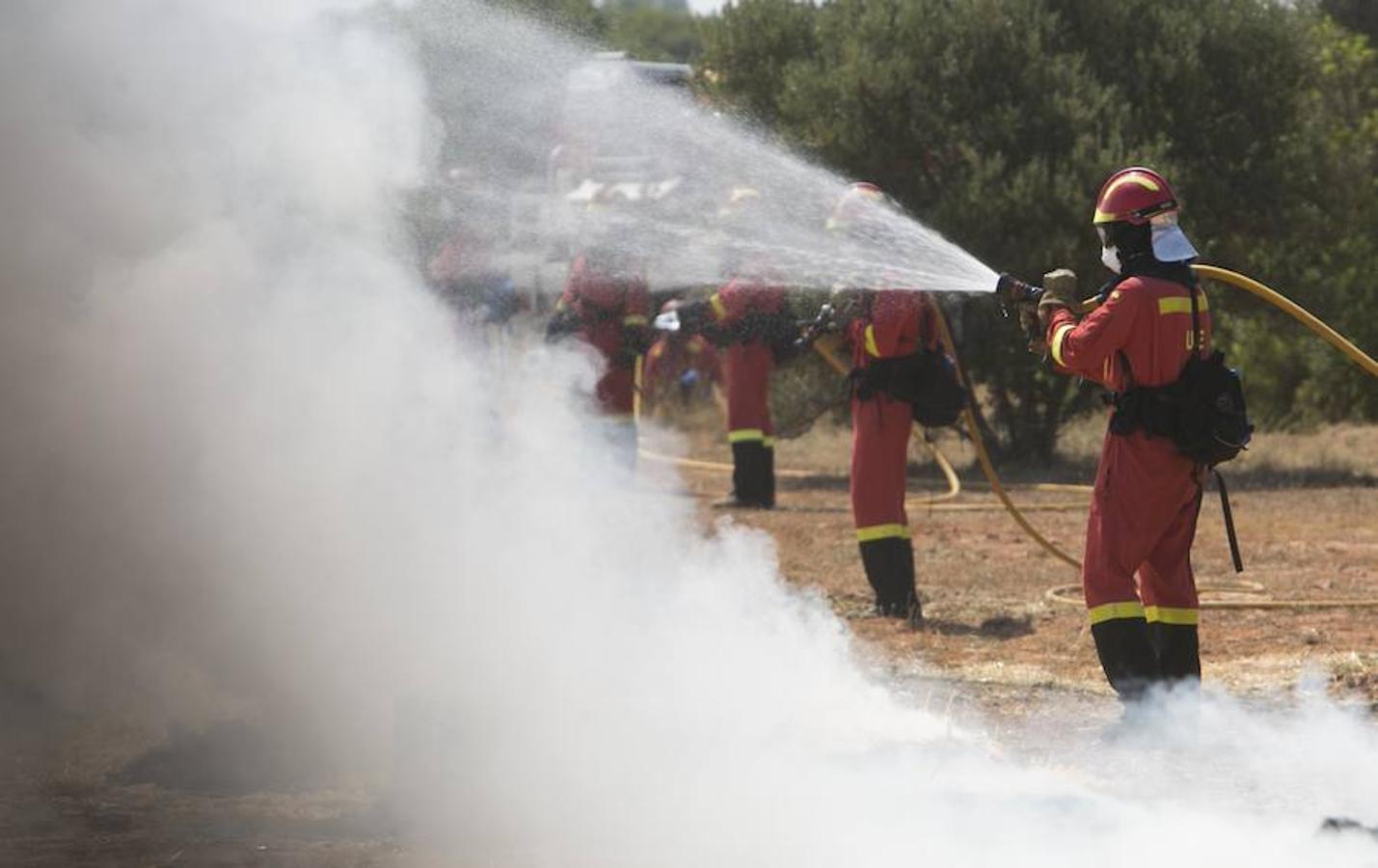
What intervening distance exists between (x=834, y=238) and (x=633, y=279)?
3865mm

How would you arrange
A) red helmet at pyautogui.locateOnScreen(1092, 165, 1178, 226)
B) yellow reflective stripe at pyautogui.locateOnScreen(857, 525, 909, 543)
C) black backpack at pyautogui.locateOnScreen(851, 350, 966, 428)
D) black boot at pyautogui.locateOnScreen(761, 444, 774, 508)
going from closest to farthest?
red helmet at pyautogui.locateOnScreen(1092, 165, 1178, 226), black backpack at pyautogui.locateOnScreen(851, 350, 966, 428), yellow reflective stripe at pyautogui.locateOnScreen(857, 525, 909, 543), black boot at pyautogui.locateOnScreen(761, 444, 774, 508)

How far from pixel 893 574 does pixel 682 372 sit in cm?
1435

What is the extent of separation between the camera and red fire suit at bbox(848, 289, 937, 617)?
9492 mm

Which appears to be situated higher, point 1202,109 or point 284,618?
point 1202,109

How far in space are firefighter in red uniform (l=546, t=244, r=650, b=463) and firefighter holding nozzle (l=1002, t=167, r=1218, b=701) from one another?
20.9 feet

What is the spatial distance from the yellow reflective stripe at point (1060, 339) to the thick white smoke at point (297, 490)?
4.58ft

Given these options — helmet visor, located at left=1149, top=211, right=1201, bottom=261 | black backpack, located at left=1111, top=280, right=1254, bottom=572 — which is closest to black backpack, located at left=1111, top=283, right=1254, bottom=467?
black backpack, located at left=1111, top=280, right=1254, bottom=572

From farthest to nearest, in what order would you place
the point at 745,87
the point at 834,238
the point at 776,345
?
the point at 745,87 < the point at 776,345 < the point at 834,238

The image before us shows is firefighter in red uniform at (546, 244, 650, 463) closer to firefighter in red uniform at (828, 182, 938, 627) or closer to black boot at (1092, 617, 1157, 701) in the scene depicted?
firefighter in red uniform at (828, 182, 938, 627)

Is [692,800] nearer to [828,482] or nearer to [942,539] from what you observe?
[942,539]

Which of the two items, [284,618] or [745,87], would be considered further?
[745,87]

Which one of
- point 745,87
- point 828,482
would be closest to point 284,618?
point 828,482

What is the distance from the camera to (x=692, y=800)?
20.0 ft

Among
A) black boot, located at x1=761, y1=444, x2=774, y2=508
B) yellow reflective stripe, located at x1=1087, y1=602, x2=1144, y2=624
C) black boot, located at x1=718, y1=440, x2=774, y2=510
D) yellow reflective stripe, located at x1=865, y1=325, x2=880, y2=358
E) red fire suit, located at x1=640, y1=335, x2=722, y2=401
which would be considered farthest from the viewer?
red fire suit, located at x1=640, y1=335, x2=722, y2=401
